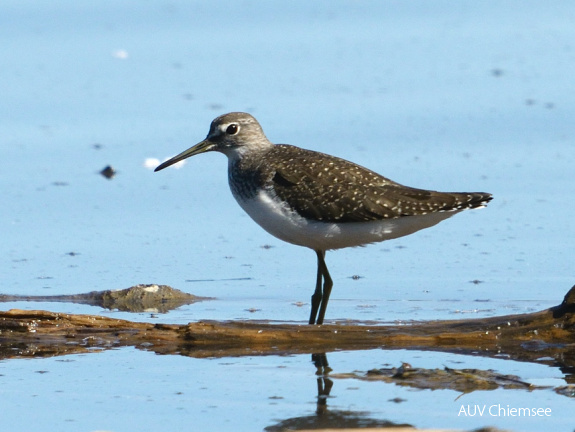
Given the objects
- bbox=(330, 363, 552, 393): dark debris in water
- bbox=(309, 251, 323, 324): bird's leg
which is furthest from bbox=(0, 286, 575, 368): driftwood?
bbox=(309, 251, 323, 324): bird's leg

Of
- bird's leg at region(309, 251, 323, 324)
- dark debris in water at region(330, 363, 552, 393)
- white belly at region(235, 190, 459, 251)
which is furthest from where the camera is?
white belly at region(235, 190, 459, 251)

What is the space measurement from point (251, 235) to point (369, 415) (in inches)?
165

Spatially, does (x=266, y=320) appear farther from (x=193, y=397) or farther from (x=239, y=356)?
(x=193, y=397)

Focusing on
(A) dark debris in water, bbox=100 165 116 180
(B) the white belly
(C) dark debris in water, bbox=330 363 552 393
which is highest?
(A) dark debris in water, bbox=100 165 116 180

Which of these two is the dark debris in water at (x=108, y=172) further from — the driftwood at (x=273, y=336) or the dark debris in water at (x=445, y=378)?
the dark debris in water at (x=445, y=378)

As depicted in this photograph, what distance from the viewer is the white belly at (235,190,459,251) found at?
7.54 metres

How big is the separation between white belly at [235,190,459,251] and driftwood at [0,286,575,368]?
125 cm

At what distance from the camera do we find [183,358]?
6.05 metres

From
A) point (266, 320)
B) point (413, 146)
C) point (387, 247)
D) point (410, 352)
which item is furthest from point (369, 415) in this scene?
point (413, 146)

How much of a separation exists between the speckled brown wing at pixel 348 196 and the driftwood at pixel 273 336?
1280mm

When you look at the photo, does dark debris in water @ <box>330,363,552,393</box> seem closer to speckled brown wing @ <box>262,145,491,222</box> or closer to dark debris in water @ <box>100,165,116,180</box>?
speckled brown wing @ <box>262,145,491,222</box>

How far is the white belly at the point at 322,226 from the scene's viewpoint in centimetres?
754

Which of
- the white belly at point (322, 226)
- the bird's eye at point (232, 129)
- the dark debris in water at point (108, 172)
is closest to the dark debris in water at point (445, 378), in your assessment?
the white belly at point (322, 226)

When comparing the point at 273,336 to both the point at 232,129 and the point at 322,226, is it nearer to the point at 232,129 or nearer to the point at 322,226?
the point at 322,226
